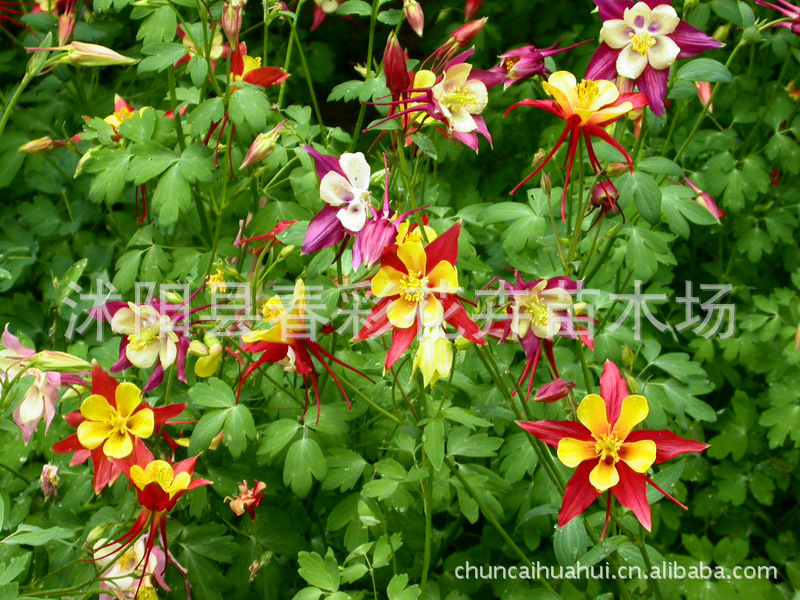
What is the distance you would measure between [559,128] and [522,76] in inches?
36.6

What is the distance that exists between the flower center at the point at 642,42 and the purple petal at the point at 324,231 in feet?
1.81

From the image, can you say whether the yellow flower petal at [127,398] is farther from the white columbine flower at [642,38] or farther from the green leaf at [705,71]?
the green leaf at [705,71]

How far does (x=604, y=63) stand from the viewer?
4.21 ft

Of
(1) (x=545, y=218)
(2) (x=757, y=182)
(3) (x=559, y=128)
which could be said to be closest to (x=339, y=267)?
(1) (x=545, y=218)

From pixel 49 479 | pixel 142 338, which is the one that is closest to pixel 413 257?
pixel 142 338

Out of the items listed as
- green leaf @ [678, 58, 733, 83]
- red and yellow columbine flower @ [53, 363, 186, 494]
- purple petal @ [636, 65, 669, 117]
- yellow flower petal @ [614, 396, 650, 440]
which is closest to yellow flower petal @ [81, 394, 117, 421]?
red and yellow columbine flower @ [53, 363, 186, 494]

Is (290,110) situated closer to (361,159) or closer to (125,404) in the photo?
(361,159)

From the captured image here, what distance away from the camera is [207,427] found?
1318 millimetres

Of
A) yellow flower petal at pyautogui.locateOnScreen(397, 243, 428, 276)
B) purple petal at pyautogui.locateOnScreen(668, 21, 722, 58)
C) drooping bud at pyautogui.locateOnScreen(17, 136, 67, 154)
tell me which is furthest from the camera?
drooping bud at pyautogui.locateOnScreen(17, 136, 67, 154)

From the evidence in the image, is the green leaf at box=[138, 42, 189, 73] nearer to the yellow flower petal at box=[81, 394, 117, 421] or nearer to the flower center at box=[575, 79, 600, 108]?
the yellow flower petal at box=[81, 394, 117, 421]

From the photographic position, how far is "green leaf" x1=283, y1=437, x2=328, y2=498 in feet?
4.40

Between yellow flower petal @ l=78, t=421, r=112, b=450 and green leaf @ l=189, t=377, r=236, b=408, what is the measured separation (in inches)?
5.7

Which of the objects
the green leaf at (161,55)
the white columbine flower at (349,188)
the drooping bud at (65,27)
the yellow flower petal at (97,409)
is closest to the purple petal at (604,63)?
the white columbine flower at (349,188)

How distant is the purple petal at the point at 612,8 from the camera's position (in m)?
1.25
